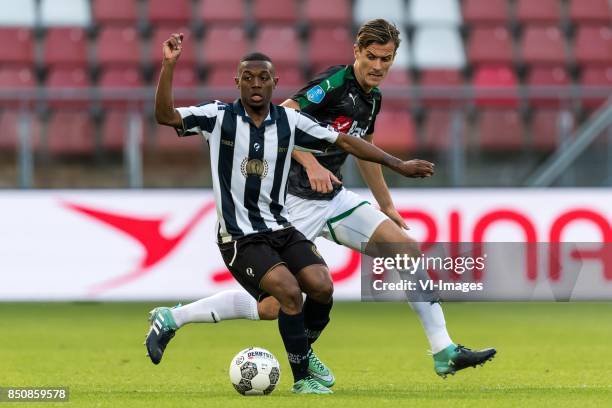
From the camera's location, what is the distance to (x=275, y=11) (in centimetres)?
1614

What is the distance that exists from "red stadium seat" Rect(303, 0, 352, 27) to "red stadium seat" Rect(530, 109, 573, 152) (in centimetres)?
381

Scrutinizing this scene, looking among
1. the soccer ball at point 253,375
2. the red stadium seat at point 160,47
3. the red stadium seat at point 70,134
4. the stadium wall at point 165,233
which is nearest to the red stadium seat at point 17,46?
the red stadium seat at point 160,47

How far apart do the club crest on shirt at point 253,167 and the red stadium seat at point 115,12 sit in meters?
10.2

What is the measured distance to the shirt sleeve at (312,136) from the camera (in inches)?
247

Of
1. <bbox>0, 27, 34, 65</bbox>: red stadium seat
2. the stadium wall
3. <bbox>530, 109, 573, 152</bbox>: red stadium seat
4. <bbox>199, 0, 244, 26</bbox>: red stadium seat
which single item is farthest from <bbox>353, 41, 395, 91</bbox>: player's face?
<bbox>0, 27, 34, 65</bbox>: red stadium seat

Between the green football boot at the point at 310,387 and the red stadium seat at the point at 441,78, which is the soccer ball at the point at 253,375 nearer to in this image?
the green football boot at the point at 310,387

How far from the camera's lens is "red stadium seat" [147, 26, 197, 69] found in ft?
50.5

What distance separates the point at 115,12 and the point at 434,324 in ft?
33.9

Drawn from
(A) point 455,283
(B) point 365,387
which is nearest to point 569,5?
(A) point 455,283

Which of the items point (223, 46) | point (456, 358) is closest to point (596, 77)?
point (223, 46)

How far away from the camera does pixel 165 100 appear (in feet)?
18.7

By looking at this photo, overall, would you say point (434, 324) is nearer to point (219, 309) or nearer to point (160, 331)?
point (219, 309)

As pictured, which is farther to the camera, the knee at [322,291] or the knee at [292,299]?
the knee at [322,291]

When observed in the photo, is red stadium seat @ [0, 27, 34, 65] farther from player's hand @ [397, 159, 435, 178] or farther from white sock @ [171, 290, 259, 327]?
player's hand @ [397, 159, 435, 178]
